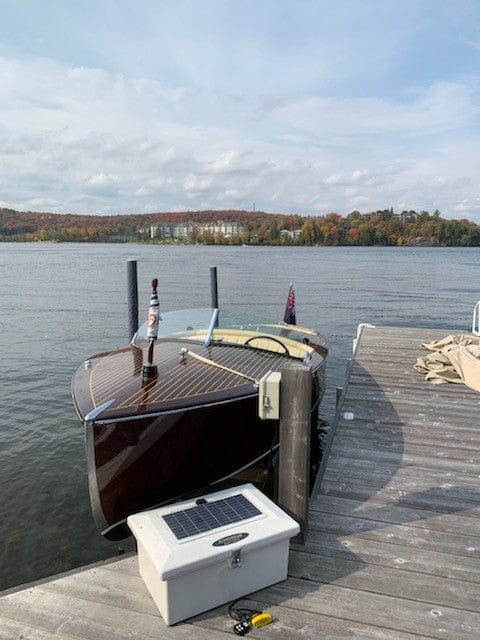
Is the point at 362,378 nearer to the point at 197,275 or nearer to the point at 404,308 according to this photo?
the point at 404,308

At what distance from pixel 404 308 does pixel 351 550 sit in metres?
21.9

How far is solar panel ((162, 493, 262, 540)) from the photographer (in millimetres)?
2916

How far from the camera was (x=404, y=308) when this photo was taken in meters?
23.9

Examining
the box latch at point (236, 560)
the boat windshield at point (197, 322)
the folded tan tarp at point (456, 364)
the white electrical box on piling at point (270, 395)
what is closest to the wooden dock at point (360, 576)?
the box latch at point (236, 560)

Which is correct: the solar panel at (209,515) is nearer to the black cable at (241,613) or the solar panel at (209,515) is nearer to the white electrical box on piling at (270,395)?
the black cable at (241,613)

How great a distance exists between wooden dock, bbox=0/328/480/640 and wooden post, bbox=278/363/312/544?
0.31 metres

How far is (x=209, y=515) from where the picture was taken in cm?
307

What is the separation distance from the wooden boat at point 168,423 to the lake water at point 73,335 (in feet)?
5.11

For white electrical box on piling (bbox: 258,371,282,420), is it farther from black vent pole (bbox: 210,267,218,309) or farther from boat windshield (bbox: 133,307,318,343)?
black vent pole (bbox: 210,267,218,309)

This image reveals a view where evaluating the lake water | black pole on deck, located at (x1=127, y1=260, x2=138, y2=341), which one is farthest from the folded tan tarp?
black pole on deck, located at (x1=127, y1=260, x2=138, y2=341)

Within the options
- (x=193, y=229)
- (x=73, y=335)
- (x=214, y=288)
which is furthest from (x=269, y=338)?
(x=193, y=229)

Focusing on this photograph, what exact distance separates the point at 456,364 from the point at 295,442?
4.75 m

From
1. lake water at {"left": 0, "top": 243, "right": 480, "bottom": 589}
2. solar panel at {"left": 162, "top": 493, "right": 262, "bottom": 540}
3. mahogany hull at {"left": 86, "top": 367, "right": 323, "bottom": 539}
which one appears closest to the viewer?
solar panel at {"left": 162, "top": 493, "right": 262, "bottom": 540}

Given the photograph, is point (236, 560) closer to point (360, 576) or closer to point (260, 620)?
point (260, 620)
